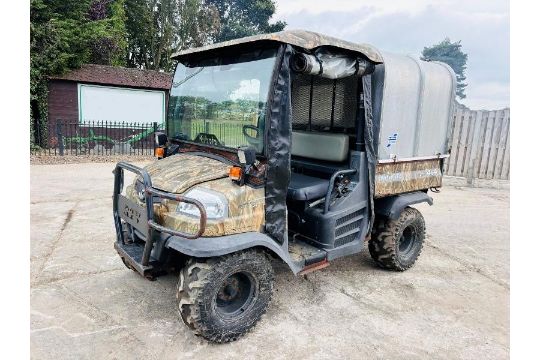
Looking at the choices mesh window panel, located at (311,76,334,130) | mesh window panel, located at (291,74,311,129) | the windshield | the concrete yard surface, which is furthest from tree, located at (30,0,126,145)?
mesh window panel, located at (311,76,334,130)

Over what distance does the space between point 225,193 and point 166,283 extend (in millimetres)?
1616

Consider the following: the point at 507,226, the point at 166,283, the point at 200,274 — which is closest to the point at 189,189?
the point at 200,274

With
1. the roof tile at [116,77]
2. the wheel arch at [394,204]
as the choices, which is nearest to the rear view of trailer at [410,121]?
the wheel arch at [394,204]

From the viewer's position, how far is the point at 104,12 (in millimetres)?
20062

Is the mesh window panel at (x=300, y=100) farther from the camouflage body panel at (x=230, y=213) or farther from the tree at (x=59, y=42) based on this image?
the tree at (x=59, y=42)

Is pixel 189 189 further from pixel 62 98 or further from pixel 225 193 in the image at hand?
pixel 62 98

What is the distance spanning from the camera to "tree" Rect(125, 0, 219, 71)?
2428cm

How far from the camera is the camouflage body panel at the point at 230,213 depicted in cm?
293

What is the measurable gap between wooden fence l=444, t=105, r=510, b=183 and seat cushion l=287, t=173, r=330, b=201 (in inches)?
309

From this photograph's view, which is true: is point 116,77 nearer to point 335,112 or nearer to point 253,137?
point 335,112

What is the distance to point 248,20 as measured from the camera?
1315 inches

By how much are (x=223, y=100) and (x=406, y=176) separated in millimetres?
2325

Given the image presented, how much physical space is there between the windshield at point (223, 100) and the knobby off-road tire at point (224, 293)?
3.22 feet

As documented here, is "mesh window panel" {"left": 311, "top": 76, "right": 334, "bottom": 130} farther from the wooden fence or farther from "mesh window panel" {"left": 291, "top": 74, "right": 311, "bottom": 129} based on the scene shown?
the wooden fence
